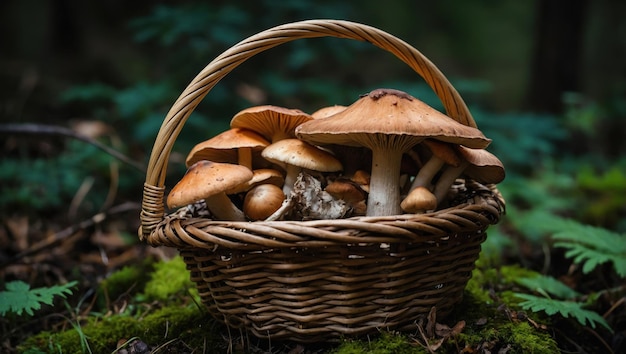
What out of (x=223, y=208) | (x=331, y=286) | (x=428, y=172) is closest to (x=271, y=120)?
(x=223, y=208)

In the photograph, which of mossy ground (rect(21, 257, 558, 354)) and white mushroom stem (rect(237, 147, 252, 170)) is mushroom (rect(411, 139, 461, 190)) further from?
white mushroom stem (rect(237, 147, 252, 170))

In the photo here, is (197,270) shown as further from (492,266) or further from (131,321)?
(492,266)

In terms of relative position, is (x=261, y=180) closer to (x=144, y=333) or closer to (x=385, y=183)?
(x=385, y=183)

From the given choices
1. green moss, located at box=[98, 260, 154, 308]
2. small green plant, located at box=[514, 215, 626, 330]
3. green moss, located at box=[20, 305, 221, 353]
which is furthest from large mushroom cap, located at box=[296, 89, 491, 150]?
green moss, located at box=[98, 260, 154, 308]

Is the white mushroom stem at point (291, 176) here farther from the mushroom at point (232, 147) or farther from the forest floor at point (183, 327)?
the forest floor at point (183, 327)

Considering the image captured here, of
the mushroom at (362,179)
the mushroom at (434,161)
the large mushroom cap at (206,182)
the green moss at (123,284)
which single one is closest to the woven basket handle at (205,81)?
the large mushroom cap at (206,182)

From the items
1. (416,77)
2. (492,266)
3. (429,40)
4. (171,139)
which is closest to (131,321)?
(171,139)
